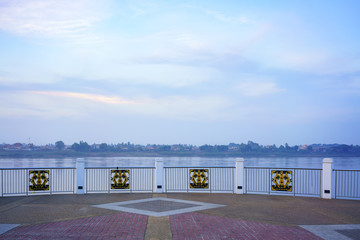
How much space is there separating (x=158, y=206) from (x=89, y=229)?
3.99 m

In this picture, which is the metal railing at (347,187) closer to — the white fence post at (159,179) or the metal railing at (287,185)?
the metal railing at (287,185)

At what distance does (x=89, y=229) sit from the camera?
938cm

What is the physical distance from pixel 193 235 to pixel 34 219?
18.2 ft

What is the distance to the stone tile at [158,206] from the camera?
1195 centimetres

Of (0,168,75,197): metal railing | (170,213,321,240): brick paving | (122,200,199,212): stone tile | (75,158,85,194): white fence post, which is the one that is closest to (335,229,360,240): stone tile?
(170,213,321,240): brick paving

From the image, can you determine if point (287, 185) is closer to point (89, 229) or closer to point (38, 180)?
point (89, 229)

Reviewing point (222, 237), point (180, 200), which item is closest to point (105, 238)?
point (222, 237)

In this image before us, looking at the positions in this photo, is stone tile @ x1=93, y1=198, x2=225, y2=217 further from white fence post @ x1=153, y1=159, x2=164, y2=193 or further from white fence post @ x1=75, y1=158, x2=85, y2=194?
white fence post @ x1=75, y1=158, x2=85, y2=194

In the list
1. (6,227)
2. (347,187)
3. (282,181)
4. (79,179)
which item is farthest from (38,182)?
(347,187)

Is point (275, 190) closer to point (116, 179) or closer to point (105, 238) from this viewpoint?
point (116, 179)

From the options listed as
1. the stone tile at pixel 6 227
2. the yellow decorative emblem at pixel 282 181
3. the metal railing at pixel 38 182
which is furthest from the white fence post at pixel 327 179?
the stone tile at pixel 6 227

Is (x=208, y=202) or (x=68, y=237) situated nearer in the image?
(x=68, y=237)

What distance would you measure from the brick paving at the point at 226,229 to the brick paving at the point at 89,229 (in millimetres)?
1152

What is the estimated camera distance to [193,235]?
29.2 feet
